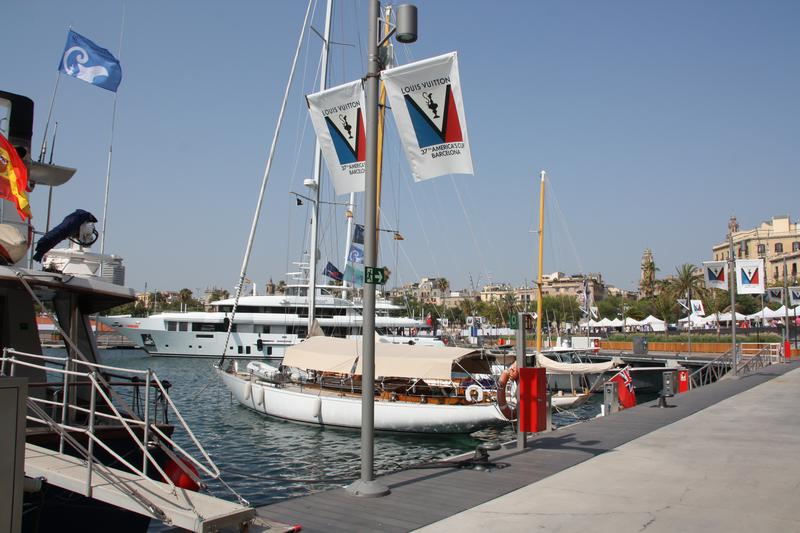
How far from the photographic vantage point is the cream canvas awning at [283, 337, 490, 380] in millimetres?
19044

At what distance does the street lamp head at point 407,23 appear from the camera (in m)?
8.38

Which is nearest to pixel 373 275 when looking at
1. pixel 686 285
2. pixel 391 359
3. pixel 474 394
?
pixel 391 359

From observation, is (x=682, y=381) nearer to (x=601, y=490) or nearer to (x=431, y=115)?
(x=601, y=490)

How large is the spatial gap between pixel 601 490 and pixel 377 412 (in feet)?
40.7

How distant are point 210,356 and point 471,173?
6078 cm

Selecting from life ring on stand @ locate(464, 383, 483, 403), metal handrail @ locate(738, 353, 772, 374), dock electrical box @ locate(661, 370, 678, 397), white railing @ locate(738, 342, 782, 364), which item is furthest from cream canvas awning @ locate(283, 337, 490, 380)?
white railing @ locate(738, 342, 782, 364)

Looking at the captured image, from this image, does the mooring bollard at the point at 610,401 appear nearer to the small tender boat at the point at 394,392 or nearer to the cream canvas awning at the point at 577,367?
the small tender boat at the point at 394,392

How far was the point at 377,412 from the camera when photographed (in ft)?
66.6

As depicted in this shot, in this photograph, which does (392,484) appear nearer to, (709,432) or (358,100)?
(358,100)

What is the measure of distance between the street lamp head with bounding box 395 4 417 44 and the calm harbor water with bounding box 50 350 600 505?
8.34m

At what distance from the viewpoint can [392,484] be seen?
8.83m

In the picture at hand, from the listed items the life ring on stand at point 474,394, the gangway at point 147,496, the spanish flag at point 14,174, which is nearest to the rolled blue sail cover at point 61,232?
the spanish flag at point 14,174

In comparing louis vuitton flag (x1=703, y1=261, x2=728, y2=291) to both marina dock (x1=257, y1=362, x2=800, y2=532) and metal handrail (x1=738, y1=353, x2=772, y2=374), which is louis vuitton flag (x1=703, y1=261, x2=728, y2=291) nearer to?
metal handrail (x1=738, y1=353, x2=772, y2=374)

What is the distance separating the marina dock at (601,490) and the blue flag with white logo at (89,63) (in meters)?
11.1
